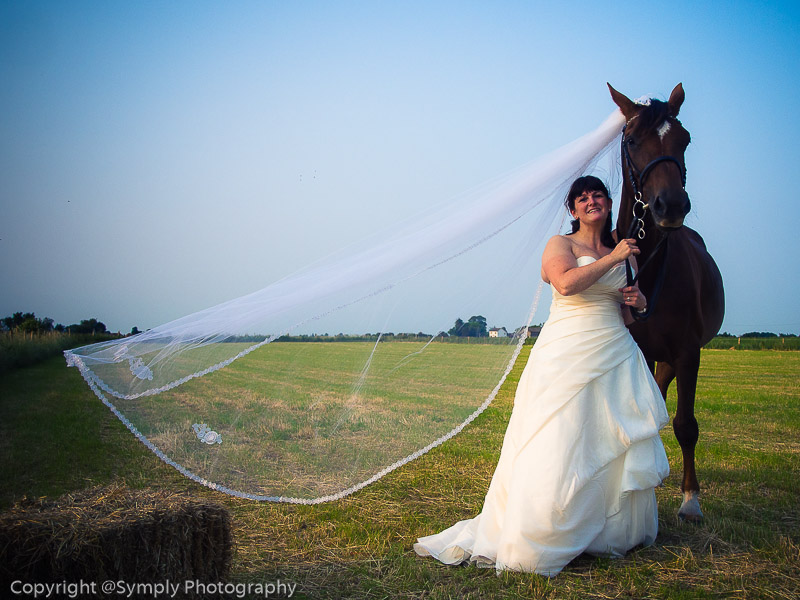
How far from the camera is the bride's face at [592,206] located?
140 inches

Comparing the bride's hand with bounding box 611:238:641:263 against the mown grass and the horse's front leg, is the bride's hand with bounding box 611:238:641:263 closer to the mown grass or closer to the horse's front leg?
the horse's front leg

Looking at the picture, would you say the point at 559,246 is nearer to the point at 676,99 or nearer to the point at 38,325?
the point at 676,99

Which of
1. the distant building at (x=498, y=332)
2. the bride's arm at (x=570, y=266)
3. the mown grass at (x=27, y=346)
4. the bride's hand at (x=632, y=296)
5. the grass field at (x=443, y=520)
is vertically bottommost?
the grass field at (x=443, y=520)

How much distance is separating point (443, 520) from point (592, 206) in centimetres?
264

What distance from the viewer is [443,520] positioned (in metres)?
4.29

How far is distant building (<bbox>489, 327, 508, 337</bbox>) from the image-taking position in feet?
14.7

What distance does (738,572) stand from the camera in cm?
329

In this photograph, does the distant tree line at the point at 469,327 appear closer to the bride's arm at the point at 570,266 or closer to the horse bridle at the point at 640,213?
the bride's arm at the point at 570,266

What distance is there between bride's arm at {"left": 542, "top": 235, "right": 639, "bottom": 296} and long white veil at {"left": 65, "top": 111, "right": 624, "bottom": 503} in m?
0.71

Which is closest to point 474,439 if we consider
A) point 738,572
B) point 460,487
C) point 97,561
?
point 460,487

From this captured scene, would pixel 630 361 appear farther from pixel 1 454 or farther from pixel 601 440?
pixel 1 454

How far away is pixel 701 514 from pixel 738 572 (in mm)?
1030

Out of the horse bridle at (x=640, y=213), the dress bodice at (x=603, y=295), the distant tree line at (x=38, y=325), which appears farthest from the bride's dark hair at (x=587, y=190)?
the distant tree line at (x=38, y=325)

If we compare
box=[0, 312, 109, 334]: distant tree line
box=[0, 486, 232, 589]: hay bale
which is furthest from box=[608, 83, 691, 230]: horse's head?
box=[0, 312, 109, 334]: distant tree line
